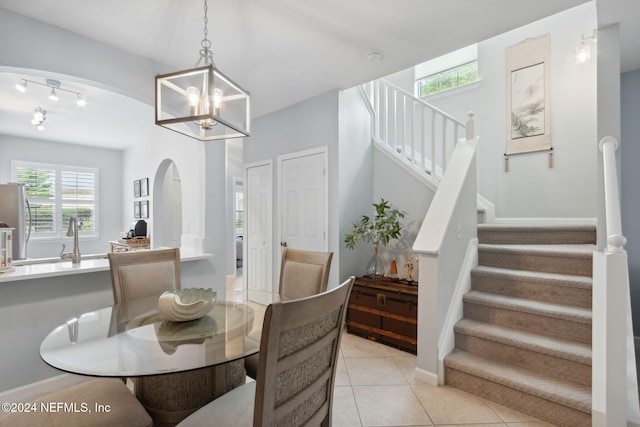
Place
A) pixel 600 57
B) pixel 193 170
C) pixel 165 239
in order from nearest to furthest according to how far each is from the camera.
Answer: pixel 600 57 < pixel 193 170 < pixel 165 239

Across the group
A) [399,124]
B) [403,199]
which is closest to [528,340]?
[403,199]

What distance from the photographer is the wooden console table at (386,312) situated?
2961mm

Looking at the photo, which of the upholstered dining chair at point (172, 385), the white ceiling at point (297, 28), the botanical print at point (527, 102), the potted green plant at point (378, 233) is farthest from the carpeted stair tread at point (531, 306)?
the botanical print at point (527, 102)

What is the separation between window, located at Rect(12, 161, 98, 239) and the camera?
6156mm

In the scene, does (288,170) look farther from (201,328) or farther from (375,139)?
(201,328)

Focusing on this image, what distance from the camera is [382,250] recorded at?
395cm

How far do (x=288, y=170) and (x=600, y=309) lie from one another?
344 cm

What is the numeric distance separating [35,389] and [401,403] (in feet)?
8.51

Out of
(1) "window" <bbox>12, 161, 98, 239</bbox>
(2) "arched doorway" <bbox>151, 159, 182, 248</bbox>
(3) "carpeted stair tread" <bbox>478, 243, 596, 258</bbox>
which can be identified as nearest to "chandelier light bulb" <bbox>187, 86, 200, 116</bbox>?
(3) "carpeted stair tread" <bbox>478, 243, 596, 258</bbox>

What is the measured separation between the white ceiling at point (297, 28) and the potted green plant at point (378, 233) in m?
1.52

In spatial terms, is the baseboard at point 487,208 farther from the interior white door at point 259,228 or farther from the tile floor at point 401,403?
the interior white door at point 259,228

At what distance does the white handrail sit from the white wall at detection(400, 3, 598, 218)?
5.59 feet

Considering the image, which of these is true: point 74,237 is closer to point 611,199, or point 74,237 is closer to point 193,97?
point 193,97

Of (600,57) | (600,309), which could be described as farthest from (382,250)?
(600,57)
